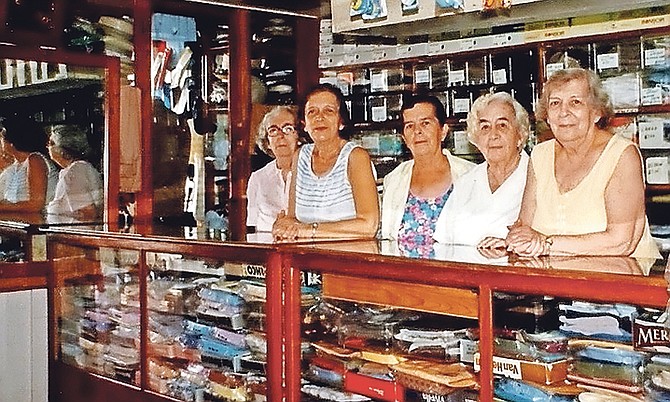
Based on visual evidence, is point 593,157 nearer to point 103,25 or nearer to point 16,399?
point 16,399

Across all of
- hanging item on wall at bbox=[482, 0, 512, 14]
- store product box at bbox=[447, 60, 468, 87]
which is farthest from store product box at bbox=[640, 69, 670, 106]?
hanging item on wall at bbox=[482, 0, 512, 14]

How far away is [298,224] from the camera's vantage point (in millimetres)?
2961

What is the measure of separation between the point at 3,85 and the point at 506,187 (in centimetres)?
253

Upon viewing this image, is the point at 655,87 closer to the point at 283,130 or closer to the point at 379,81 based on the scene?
the point at 379,81

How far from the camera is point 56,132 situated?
4.22 m

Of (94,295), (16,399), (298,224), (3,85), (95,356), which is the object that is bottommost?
(16,399)

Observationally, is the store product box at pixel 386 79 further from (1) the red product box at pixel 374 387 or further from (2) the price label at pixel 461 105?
(1) the red product box at pixel 374 387

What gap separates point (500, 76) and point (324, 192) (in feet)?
5.73

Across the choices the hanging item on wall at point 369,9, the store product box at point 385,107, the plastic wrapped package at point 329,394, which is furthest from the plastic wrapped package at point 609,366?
the store product box at point 385,107

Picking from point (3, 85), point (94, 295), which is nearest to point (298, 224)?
point (94, 295)

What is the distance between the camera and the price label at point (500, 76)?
14.5ft

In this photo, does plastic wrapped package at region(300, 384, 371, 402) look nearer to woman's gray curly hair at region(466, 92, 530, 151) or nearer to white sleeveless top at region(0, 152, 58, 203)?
woman's gray curly hair at region(466, 92, 530, 151)

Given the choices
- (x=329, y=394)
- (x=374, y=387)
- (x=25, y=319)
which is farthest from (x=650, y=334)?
(x=25, y=319)

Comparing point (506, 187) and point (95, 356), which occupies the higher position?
point (506, 187)
